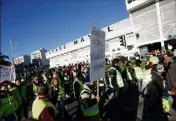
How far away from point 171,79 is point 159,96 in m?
0.58

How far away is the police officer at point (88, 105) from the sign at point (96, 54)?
41 cm

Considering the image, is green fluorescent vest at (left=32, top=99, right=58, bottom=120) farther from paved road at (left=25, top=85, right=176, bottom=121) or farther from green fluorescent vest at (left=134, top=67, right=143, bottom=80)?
green fluorescent vest at (left=134, top=67, right=143, bottom=80)

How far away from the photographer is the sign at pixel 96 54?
5012mm

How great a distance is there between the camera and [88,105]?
5.33 m

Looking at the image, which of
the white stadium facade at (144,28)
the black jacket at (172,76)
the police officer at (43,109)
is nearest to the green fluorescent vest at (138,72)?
the black jacket at (172,76)

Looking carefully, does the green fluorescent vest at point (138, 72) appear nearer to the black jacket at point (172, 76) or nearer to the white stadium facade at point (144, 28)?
the black jacket at point (172, 76)

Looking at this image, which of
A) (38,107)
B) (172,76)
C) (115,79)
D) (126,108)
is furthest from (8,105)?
(172,76)

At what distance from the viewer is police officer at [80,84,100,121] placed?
525cm

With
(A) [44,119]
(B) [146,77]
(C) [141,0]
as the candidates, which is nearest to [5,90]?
(A) [44,119]

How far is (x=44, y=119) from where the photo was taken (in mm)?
4199

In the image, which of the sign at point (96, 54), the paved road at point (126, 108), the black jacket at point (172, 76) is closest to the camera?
the sign at point (96, 54)

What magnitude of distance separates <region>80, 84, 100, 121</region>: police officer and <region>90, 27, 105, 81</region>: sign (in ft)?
1.35

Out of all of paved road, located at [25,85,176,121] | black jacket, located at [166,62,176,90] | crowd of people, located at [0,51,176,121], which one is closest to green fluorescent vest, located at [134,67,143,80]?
crowd of people, located at [0,51,176,121]

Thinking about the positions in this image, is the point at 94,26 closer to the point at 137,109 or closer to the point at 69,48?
the point at 137,109
